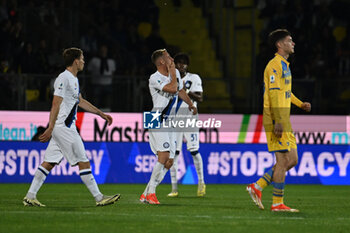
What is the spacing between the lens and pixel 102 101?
62.6ft

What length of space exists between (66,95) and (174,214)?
2.23 m

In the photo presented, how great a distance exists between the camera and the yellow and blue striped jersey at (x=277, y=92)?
385 inches

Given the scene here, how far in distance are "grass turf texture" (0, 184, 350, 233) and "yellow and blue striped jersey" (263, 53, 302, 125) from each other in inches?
48.5

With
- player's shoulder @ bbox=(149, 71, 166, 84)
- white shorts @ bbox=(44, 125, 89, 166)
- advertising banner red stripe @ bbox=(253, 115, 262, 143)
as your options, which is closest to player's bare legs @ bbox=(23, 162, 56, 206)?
white shorts @ bbox=(44, 125, 89, 166)

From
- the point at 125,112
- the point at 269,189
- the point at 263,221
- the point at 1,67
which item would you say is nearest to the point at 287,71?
the point at 263,221

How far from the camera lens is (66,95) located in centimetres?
1045

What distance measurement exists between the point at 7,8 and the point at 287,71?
12.8 meters

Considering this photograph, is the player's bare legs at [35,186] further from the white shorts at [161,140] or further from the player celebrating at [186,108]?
the player celebrating at [186,108]

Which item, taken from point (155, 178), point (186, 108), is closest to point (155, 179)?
point (155, 178)

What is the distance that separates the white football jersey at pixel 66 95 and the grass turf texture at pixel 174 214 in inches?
46.4

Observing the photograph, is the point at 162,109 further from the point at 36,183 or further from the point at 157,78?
the point at 36,183

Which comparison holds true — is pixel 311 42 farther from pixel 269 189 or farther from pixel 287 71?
pixel 287 71

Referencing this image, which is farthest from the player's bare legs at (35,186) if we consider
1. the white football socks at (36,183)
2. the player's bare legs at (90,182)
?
the player's bare legs at (90,182)

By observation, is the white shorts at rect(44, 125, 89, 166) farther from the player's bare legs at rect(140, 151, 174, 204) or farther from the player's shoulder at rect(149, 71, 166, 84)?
the player's shoulder at rect(149, 71, 166, 84)
